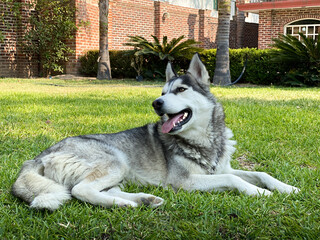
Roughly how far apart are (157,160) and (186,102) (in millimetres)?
654

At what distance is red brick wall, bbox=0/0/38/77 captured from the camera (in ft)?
62.0

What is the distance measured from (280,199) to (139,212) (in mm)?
1226

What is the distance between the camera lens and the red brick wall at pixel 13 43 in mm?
18906

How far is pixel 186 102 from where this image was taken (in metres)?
3.63

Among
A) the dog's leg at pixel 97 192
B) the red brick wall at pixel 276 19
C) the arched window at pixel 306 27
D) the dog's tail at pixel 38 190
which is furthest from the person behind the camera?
the arched window at pixel 306 27

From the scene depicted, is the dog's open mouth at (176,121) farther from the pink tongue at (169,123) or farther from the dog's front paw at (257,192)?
the dog's front paw at (257,192)

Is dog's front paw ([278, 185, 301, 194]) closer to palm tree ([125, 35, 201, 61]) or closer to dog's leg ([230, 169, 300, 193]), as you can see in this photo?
dog's leg ([230, 169, 300, 193])

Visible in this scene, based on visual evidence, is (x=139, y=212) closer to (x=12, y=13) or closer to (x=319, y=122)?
(x=319, y=122)

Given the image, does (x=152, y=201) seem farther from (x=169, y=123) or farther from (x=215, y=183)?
(x=169, y=123)

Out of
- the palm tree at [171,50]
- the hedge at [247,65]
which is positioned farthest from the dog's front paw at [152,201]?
the palm tree at [171,50]

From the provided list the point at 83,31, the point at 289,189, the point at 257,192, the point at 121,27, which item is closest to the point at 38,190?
the point at 257,192

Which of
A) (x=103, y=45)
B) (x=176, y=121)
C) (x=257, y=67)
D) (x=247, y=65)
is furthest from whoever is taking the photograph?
(x=103, y=45)

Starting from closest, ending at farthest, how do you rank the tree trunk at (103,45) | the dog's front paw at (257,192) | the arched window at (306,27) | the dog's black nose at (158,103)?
1. the dog's front paw at (257,192)
2. the dog's black nose at (158,103)
3. the tree trunk at (103,45)
4. the arched window at (306,27)

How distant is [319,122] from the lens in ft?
21.2
